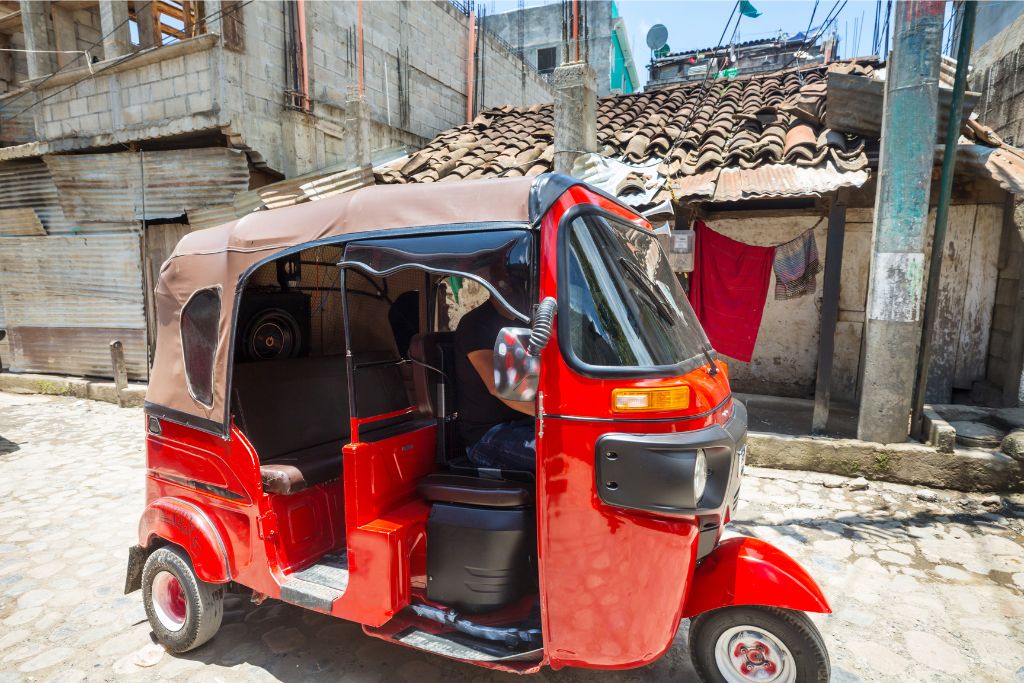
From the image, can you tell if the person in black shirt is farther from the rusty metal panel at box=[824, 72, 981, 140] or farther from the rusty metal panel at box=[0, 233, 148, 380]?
the rusty metal panel at box=[0, 233, 148, 380]

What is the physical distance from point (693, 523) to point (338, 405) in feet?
8.00

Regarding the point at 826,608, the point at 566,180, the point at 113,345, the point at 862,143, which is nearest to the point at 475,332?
the point at 566,180

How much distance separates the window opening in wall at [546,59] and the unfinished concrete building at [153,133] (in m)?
10.4

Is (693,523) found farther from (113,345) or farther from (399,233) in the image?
(113,345)

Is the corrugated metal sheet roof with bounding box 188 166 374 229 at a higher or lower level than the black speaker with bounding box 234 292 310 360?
higher

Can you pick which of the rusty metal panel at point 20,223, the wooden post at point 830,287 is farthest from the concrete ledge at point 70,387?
the wooden post at point 830,287

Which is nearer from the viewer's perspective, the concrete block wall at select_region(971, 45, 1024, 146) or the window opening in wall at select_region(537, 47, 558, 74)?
the concrete block wall at select_region(971, 45, 1024, 146)

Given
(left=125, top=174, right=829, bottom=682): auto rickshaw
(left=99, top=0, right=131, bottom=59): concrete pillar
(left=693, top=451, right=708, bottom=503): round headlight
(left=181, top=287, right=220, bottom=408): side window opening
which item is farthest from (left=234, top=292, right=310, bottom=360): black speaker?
(left=99, top=0, right=131, bottom=59): concrete pillar

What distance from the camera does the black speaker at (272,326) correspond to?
3.30 metres

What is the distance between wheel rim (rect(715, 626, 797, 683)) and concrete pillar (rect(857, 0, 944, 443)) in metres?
4.13

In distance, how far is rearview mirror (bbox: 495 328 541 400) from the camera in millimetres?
1958

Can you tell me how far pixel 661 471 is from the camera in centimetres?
207

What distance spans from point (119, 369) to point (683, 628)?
33.0 feet

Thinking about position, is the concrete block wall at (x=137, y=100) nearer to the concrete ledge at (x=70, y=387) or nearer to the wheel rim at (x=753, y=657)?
the concrete ledge at (x=70, y=387)
